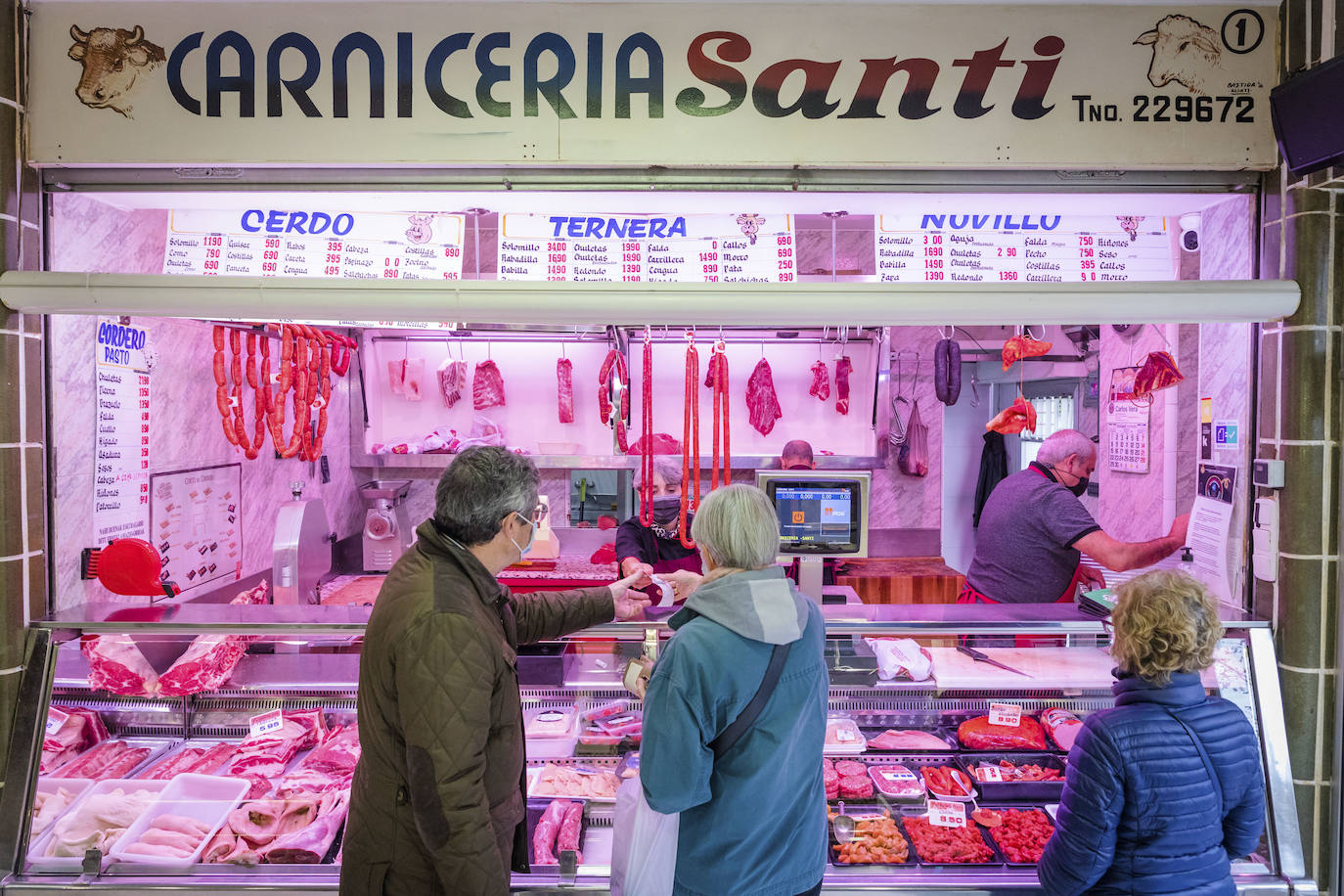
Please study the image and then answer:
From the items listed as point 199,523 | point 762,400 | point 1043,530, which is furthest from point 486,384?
point 1043,530

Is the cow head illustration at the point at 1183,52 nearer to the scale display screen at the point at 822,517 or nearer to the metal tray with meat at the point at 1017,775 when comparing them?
the scale display screen at the point at 822,517

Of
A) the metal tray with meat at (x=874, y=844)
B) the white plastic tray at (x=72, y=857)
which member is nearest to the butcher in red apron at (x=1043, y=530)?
the metal tray with meat at (x=874, y=844)

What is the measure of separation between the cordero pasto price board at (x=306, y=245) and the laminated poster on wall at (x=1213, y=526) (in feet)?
12.2

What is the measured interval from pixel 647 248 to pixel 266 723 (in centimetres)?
279

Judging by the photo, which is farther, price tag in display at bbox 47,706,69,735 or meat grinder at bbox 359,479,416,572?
meat grinder at bbox 359,479,416,572

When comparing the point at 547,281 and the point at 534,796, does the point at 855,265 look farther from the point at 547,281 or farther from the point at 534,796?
the point at 534,796

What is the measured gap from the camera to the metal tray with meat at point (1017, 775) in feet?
11.6

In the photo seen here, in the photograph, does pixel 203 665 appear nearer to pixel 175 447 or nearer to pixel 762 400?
pixel 175 447

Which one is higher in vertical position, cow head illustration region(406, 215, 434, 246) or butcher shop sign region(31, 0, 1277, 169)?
→ butcher shop sign region(31, 0, 1277, 169)

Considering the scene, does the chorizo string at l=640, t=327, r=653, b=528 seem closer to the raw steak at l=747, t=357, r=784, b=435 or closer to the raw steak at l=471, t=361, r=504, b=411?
the raw steak at l=747, t=357, r=784, b=435

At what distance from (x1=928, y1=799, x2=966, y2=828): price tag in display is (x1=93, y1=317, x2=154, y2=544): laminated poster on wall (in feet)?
13.8

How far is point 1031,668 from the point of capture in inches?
147

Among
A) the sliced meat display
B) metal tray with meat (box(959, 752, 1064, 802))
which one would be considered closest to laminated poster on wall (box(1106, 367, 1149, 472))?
the sliced meat display

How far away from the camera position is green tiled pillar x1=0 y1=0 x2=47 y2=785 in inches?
133
